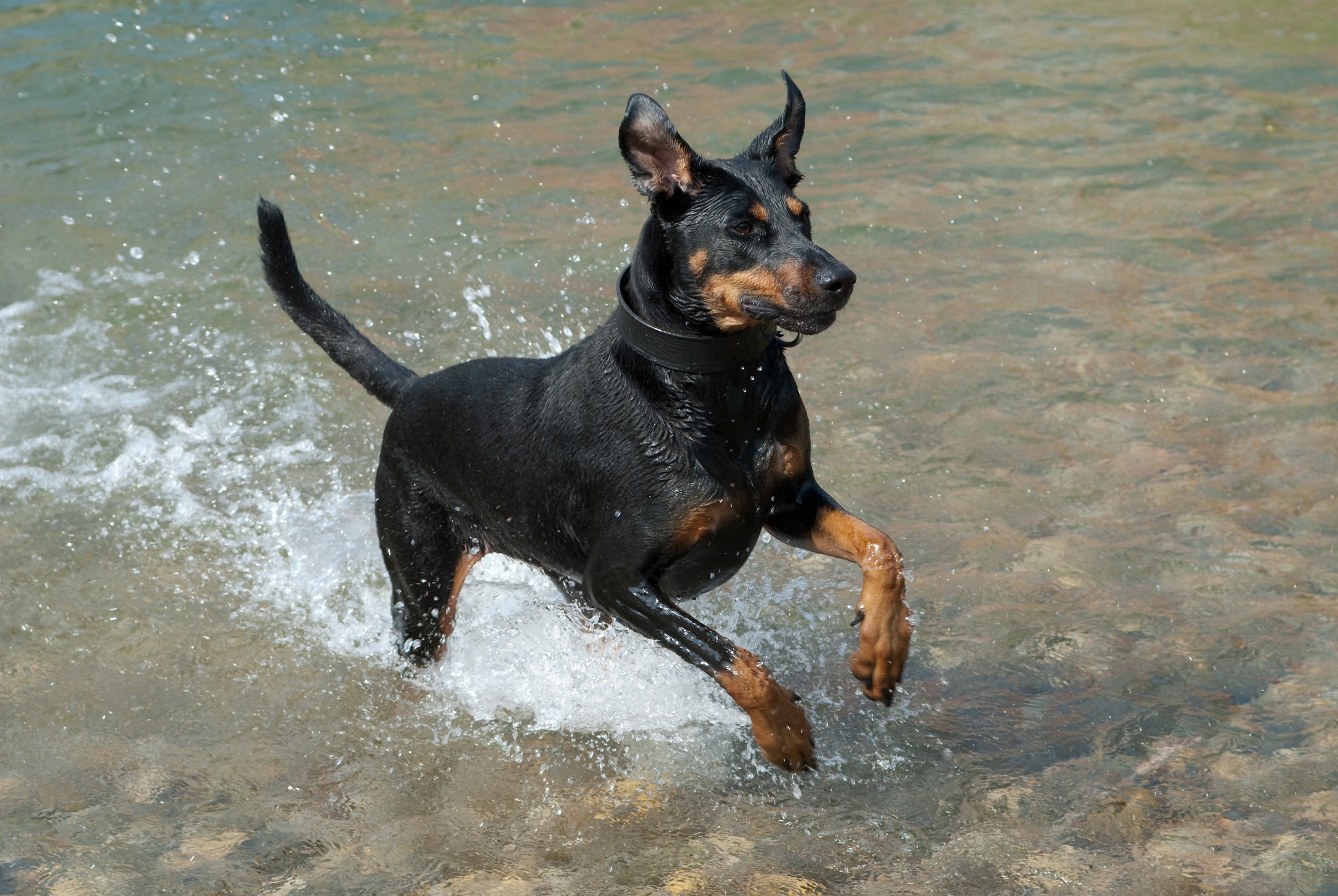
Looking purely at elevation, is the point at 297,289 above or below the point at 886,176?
above

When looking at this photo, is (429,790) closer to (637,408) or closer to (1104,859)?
(637,408)

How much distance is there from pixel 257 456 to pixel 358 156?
384cm

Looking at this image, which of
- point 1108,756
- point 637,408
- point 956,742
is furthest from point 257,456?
point 1108,756

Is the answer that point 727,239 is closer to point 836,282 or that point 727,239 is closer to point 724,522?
point 836,282

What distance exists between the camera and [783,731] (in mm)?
3141

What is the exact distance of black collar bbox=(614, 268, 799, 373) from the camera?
10.7 feet

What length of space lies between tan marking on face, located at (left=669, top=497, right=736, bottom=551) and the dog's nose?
589 millimetres

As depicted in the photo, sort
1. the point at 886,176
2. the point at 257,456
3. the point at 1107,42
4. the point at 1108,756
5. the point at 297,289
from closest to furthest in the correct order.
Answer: the point at 1108,756
the point at 297,289
the point at 257,456
the point at 886,176
the point at 1107,42

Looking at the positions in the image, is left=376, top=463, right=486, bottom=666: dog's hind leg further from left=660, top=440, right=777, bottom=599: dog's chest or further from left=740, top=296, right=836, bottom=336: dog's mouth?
left=740, top=296, right=836, bottom=336: dog's mouth

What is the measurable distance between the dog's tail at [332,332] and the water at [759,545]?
959 millimetres

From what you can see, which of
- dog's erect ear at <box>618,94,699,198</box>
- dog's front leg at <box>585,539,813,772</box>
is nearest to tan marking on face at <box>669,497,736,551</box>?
dog's front leg at <box>585,539,813,772</box>

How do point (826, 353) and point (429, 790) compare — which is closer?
point (429, 790)

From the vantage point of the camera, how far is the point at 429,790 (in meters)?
3.81

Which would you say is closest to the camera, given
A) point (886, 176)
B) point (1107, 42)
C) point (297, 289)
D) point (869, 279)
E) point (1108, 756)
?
point (1108, 756)
